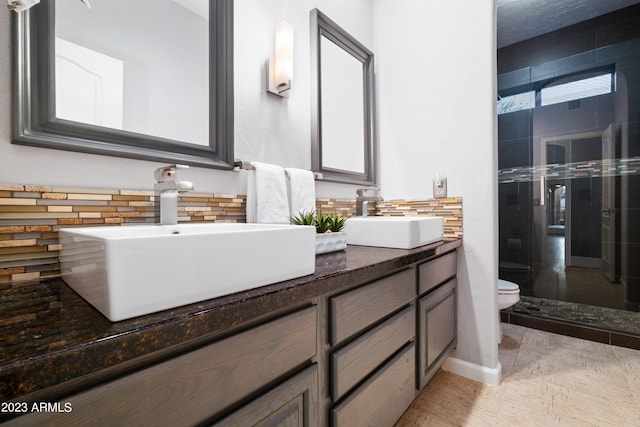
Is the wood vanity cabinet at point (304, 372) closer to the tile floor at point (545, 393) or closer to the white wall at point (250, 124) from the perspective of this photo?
the tile floor at point (545, 393)

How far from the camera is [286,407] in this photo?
0.71 metres

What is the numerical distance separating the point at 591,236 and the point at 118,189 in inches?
131

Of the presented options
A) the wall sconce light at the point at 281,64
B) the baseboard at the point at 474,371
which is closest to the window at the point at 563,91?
the baseboard at the point at 474,371

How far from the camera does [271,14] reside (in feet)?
4.66

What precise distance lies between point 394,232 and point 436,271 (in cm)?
34

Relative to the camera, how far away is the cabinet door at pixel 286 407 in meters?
0.62

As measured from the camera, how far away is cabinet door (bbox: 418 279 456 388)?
4.33 feet

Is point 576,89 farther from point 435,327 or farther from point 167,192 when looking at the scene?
point 167,192

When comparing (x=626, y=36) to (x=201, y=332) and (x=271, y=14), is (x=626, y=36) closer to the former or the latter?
(x=271, y=14)

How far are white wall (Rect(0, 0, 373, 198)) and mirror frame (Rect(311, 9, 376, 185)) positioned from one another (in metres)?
0.04

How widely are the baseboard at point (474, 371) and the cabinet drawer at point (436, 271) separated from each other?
533 millimetres

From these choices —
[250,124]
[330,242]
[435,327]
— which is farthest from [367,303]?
[250,124]

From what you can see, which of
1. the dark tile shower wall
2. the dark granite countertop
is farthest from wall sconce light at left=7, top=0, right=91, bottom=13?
the dark tile shower wall

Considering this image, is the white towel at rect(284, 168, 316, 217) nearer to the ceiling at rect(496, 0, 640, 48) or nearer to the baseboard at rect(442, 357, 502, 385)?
the baseboard at rect(442, 357, 502, 385)
